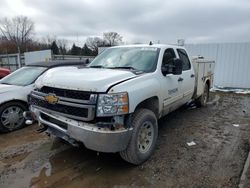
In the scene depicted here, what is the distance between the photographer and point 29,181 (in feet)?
10.3

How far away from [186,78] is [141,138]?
7.40 ft

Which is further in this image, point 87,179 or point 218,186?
point 87,179

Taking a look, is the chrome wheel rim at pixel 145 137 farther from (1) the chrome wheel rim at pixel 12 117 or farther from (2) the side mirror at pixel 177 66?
(1) the chrome wheel rim at pixel 12 117

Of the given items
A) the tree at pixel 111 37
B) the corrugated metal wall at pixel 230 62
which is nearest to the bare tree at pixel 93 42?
the tree at pixel 111 37

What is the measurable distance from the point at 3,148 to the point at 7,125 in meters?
0.91

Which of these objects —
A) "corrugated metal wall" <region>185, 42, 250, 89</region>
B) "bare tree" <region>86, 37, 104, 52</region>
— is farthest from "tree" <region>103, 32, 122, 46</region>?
"corrugated metal wall" <region>185, 42, 250, 89</region>

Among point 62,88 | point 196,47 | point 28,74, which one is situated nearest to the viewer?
point 62,88

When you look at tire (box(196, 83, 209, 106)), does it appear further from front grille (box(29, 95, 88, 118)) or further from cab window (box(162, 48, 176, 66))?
front grille (box(29, 95, 88, 118))

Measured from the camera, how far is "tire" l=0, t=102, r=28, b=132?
4973mm

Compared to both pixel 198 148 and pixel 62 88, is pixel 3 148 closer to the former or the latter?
pixel 62 88

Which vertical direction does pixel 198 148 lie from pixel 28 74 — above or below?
below

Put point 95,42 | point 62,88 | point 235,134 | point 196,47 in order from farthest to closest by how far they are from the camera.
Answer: point 95,42 < point 196,47 < point 235,134 < point 62,88

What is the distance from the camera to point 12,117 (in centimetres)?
511

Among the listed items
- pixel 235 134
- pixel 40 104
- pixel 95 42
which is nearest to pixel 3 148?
pixel 40 104
